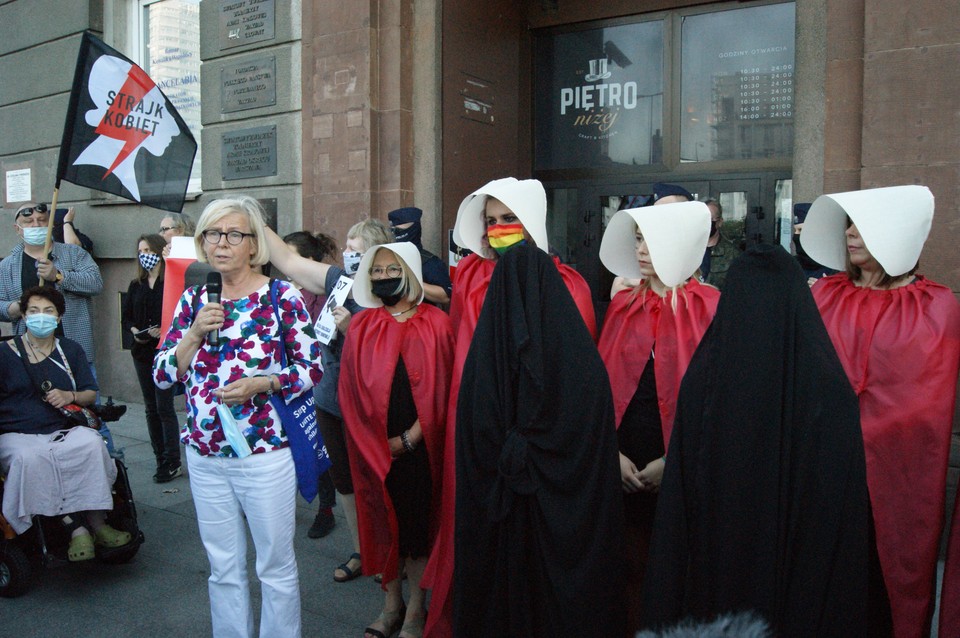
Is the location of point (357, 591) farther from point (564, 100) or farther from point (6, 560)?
point (564, 100)

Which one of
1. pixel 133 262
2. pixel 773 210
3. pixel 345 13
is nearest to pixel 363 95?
pixel 345 13

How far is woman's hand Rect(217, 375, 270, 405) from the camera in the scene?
3.34m

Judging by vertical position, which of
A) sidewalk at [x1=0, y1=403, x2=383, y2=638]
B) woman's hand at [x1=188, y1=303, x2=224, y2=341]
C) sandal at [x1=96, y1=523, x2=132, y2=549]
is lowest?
sidewalk at [x1=0, y1=403, x2=383, y2=638]

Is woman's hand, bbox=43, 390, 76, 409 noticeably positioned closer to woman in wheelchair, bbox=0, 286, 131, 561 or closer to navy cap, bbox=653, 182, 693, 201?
woman in wheelchair, bbox=0, 286, 131, 561

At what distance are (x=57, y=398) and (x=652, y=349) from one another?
139 inches

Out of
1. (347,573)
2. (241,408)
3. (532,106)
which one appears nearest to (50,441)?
(347,573)

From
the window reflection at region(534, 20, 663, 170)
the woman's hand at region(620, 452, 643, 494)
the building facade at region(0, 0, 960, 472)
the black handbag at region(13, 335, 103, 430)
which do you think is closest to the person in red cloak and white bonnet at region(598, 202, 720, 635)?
the woman's hand at region(620, 452, 643, 494)

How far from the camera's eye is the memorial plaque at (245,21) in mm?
7867

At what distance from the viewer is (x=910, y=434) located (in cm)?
333

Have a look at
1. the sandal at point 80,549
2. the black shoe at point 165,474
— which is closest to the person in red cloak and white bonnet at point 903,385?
the sandal at point 80,549

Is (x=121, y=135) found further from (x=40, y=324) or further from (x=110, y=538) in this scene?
(x=110, y=538)

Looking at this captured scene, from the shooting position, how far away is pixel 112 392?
10070 millimetres

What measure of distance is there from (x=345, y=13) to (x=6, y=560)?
4.98 m

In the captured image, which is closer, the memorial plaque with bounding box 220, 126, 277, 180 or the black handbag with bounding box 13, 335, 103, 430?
the black handbag with bounding box 13, 335, 103, 430
